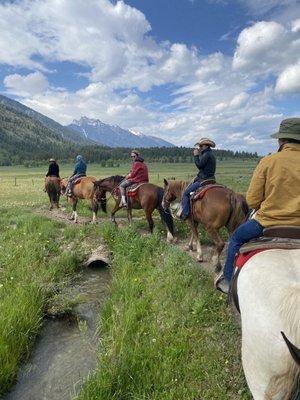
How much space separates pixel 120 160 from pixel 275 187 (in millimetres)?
164514

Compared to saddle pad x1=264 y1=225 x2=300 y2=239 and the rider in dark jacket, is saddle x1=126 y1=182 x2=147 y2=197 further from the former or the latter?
saddle pad x1=264 y1=225 x2=300 y2=239

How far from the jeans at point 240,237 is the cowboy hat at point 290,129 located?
3.90 ft

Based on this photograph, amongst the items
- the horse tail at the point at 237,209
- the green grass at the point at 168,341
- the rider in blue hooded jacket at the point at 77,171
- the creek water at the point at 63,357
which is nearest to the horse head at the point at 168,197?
the horse tail at the point at 237,209

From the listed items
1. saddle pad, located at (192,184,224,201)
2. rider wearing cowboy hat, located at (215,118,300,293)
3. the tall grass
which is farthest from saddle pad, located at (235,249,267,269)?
saddle pad, located at (192,184,224,201)

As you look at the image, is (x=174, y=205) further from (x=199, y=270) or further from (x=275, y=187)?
(x=275, y=187)

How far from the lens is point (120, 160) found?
167625 millimetres

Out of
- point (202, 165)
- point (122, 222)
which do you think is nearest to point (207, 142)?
point (202, 165)

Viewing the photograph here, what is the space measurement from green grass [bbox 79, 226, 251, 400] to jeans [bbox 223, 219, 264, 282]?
1.23 meters

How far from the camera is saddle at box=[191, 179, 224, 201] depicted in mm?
10719

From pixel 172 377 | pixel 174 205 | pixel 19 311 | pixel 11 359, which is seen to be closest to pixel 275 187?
pixel 172 377

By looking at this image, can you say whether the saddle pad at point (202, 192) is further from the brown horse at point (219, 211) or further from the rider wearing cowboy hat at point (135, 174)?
the rider wearing cowboy hat at point (135, 174)

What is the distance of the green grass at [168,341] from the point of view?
512 cm

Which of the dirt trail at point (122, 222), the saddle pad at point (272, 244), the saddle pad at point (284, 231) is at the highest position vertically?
the saddle pad at point (284, 231)

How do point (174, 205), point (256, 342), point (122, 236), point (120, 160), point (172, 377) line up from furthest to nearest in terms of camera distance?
point (120, 160) → point (174, 205) → point (122, 236) → point (172, 377) → point (256, 342)
